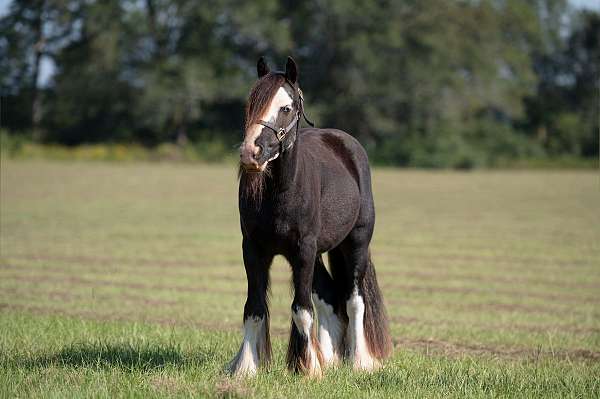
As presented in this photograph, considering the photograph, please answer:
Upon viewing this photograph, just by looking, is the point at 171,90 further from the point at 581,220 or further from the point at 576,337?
the point at 576,337

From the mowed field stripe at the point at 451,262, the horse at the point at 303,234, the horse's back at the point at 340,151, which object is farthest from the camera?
the mowed field stripe at the point at 451,262

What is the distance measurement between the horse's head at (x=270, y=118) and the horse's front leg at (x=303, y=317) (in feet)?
2.78

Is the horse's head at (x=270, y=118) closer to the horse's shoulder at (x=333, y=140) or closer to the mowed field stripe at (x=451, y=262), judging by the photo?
the horse's shoulder at (x=333, y=140)

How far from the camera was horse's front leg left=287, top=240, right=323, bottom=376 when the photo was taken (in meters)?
6.55

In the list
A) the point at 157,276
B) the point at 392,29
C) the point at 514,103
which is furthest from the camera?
the point at 514,103

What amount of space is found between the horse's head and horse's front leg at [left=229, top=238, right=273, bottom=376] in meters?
0.85

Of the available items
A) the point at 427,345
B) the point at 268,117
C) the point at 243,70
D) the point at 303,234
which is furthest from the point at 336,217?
the point at 243,70

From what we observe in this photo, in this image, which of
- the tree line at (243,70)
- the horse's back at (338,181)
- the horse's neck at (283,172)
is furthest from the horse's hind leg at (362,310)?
the tree line at (243,70)

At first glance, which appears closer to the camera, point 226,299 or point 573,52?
point 226,299

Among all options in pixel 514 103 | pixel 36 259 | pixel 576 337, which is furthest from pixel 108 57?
pixel 576 337

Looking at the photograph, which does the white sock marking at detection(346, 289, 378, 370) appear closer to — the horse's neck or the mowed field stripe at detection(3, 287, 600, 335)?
the horse's neck

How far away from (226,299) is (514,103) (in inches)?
2007

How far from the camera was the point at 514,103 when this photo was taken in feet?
198

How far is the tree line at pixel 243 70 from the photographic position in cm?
5109
